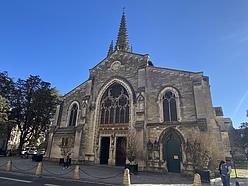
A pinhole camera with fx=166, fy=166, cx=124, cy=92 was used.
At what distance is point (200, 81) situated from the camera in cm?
1519

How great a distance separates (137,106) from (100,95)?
5.53 m

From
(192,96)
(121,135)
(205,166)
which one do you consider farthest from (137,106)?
(205,166)

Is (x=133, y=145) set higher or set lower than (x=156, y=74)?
lower

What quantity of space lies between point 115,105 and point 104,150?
5.13 m

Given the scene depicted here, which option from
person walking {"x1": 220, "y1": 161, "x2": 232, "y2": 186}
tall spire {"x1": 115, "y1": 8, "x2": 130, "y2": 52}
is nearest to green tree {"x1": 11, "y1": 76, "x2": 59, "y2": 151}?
tall spire {"x1": 115, "y1": 8, "x2": 130, "y2": 52}

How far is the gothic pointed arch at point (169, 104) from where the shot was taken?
613 inches

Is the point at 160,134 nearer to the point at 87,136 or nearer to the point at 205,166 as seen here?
the point at 205,166

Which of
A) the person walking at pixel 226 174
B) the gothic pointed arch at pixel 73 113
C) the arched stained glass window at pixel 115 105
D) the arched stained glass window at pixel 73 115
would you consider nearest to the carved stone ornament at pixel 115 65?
the arched stained glass window at pixel 115 105

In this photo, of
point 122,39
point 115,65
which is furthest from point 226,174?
point 122,39

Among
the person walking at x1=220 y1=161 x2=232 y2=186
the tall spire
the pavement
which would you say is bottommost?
the pavement

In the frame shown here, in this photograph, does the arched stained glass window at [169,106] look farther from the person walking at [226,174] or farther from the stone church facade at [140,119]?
the person walking at [226,174]

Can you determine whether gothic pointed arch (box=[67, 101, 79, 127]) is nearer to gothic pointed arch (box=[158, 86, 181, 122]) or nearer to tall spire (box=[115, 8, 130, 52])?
gothic pointed arch (box=[158, 86, 181, 122])

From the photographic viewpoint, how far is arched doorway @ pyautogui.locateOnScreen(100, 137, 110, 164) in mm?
18078

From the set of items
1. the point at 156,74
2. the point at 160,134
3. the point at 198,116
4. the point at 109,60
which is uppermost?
the point at 109,60
